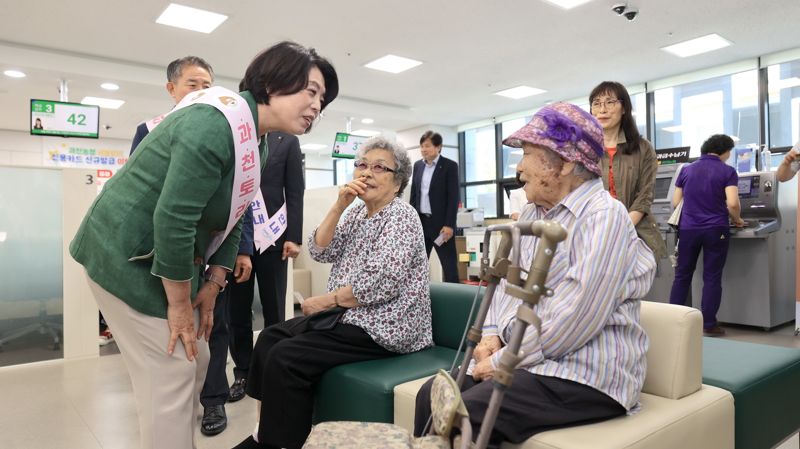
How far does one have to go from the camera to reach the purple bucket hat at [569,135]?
1.28 m

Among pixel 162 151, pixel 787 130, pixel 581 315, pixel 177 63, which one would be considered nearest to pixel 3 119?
pixel 177 63

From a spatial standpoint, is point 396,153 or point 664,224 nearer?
point 396,153

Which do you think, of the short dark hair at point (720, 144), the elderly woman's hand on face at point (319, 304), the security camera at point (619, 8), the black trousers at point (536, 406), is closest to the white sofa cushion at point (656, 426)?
the black trousers at point (536, 406)

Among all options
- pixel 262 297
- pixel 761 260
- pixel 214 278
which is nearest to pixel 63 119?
pixel 262 297

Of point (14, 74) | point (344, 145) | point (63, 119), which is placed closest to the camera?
point (14, 74)

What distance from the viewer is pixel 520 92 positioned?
28.3 feet

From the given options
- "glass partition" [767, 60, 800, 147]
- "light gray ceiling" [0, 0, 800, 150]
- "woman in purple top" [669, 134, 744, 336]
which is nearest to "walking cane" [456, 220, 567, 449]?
"woman in purple top" [669, 134, 744, 336]

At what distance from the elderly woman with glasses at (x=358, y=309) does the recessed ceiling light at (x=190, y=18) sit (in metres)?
4.01

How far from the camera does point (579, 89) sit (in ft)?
27.7

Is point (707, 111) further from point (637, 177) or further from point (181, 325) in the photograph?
point (181, 325)

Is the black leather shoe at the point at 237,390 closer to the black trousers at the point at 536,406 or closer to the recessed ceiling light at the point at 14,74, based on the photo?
the black trousers at the point at 536,406

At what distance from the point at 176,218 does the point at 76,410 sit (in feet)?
6.91

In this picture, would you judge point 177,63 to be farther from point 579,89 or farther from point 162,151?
point 579,89

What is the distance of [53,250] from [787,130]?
8.46 m
